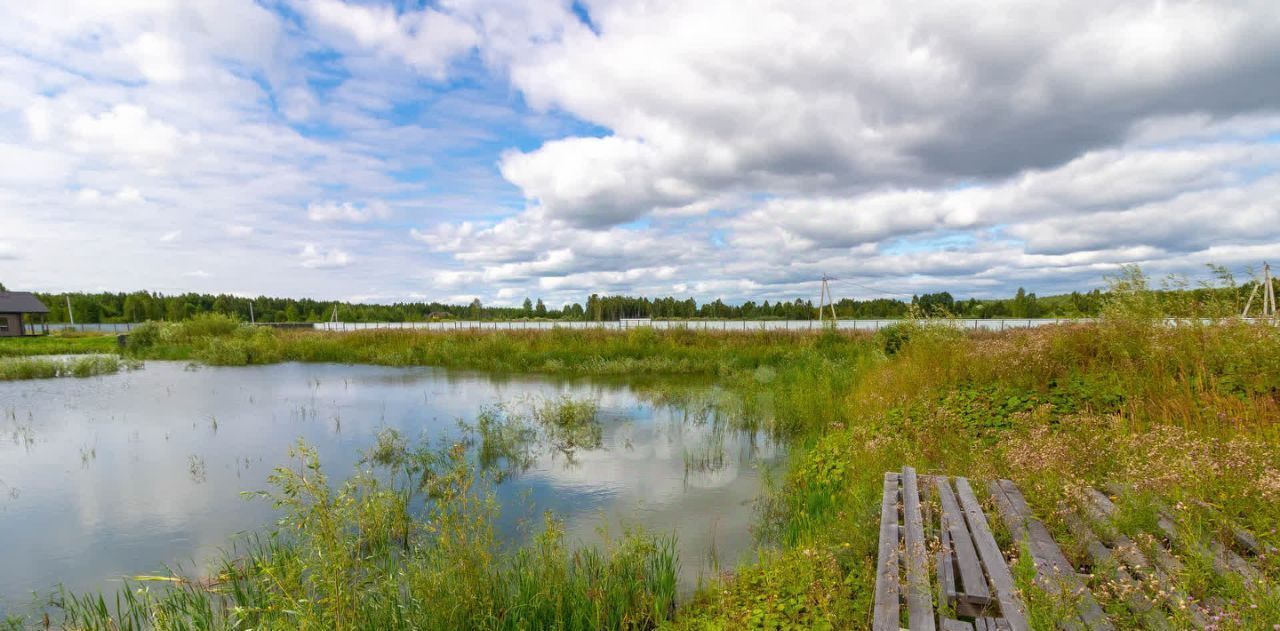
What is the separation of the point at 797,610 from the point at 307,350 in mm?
28784

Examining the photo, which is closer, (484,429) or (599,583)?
(599,583)

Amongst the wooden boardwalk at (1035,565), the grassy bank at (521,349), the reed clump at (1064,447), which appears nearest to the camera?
the wooden boardwalk at (1035,565)

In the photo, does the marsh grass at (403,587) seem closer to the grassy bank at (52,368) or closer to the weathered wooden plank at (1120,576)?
the weathered wooden plank at (1120,576)

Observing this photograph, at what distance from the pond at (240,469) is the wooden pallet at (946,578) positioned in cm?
208

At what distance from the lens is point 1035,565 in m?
2.80

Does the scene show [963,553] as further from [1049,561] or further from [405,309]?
[405,309]

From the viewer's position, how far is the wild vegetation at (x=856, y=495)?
130 inches

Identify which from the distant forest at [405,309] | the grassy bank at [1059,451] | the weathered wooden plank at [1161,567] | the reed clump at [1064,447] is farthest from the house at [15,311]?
the weathered wooden plank at [1161,567]

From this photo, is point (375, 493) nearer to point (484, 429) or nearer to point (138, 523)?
point (138, 523)

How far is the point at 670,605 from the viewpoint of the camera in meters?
4.42

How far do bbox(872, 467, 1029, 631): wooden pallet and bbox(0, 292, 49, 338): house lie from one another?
6504cm

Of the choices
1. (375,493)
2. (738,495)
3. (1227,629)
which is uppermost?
(1227,629)

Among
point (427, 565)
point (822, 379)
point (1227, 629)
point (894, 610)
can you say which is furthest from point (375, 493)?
point (822, 379)

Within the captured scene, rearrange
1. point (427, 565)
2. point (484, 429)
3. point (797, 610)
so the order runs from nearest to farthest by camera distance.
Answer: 1. point (797, 610)
2. point (427, 565)
3. point (484, 429)
